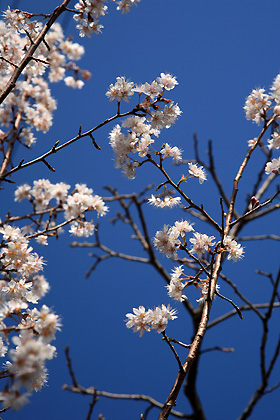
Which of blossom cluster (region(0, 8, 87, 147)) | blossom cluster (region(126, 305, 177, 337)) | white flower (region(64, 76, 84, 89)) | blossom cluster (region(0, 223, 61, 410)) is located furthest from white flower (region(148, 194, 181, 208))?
white flower (region(64, 76, 84, 89))

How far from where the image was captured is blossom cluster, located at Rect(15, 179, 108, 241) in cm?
200

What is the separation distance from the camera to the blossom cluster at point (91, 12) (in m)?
2.03

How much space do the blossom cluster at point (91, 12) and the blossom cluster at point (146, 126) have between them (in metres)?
0.54

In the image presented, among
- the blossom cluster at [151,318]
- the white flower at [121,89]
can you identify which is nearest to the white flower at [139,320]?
the blossom cluster at [151,318]

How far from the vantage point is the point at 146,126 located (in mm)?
1711

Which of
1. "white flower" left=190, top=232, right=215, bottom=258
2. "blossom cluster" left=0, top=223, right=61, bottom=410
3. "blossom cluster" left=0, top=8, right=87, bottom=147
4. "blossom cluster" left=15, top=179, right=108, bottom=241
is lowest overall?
"blossom cluster" left=0, top=223, right=61, bottom=410

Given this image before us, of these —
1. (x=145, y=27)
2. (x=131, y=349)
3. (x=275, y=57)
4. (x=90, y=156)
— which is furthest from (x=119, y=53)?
(x=131, y=349)

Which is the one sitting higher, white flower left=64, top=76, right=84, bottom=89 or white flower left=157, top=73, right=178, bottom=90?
white flower left=64, top=76, right=84, bottom=89

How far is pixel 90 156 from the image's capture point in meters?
11.3

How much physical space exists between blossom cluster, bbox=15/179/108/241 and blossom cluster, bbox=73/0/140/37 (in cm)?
84

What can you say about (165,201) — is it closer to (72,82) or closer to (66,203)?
(66,203)

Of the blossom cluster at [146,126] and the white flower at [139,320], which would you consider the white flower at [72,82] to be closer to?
the blossom cluster at [146,126]

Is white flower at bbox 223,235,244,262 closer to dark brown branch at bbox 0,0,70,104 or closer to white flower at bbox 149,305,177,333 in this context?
white flower at bbox 149,305,177,333

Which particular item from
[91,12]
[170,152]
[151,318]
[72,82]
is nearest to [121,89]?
[170,152]
